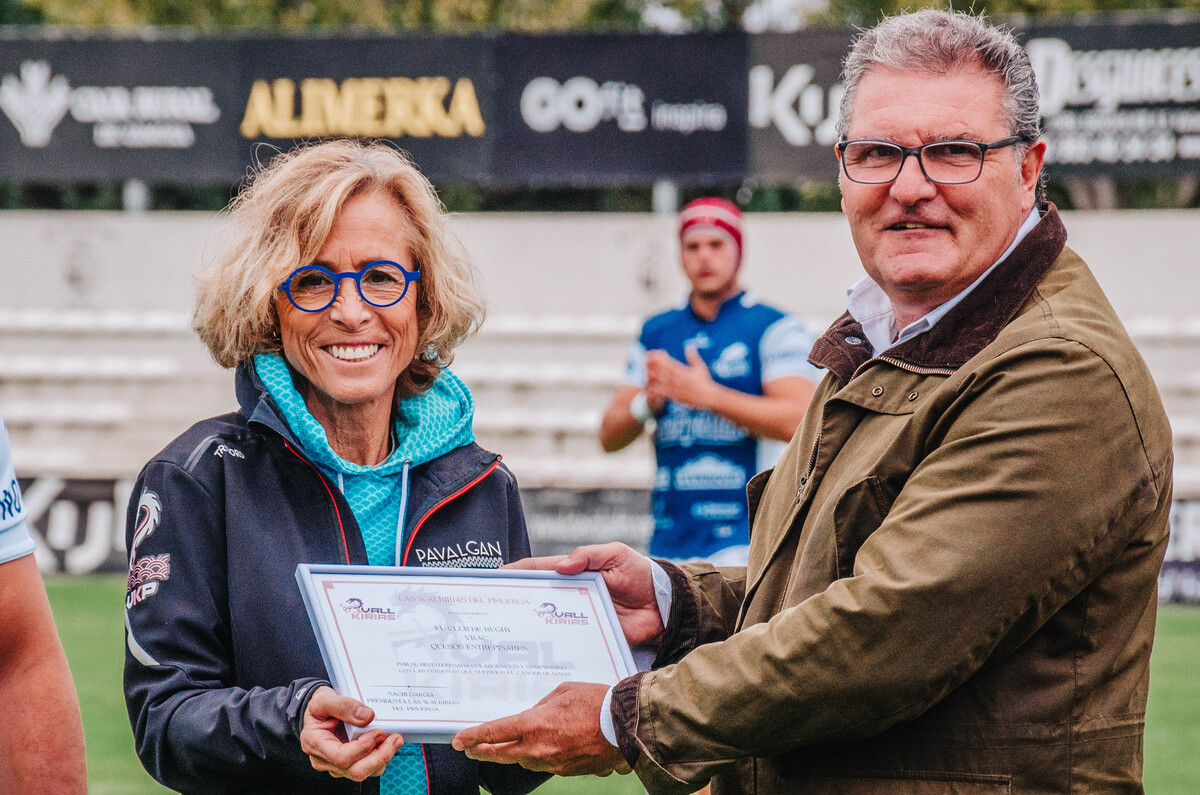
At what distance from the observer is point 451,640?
2348 millimetres

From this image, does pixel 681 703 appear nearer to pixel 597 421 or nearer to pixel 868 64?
pixel 868 64

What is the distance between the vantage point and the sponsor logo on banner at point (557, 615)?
2.45m

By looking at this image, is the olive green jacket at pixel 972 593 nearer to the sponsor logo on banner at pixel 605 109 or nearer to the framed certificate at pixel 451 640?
the framed certificate at pixel 451 640

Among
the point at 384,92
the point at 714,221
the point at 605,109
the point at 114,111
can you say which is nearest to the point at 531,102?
the point at 605,109

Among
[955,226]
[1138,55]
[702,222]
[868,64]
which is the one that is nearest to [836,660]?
[955,226]

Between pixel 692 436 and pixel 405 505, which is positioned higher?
pixel 405 505

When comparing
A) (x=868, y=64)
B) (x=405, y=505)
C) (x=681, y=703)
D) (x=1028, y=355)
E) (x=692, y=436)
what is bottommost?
(x=692, y=436)

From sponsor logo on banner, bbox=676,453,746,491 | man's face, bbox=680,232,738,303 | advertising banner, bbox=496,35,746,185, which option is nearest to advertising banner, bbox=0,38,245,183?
advertising banner, bbox=496,35,746,185

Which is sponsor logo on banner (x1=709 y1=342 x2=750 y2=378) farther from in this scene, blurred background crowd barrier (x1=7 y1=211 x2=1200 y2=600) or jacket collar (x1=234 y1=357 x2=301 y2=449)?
blurred background crowd barrier (x1=7 y1=211 x2=1200 y2=600)

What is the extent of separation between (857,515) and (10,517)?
4.61 ft

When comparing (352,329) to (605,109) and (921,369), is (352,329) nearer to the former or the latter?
(921,369)

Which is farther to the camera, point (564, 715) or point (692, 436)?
point (692, 436)

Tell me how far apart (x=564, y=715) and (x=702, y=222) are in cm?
388

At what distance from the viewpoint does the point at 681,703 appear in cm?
215
